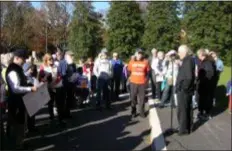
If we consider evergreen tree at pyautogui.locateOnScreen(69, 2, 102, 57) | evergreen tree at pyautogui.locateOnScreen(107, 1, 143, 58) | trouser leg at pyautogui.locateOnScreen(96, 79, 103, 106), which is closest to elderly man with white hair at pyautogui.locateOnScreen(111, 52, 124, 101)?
trouser leg at pyautogui.locateOnScreen(96, 79, 103, 106)

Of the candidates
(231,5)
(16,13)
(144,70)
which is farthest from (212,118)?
(16,13)

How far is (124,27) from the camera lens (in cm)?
4731

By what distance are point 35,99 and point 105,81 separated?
5716mm

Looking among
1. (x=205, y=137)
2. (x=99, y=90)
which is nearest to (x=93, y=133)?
(x=205, y=137)

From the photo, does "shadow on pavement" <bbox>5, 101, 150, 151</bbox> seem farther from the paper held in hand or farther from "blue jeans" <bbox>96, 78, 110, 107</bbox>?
"blue jeans" <bbox>96, 78, 110, 107</bbox>

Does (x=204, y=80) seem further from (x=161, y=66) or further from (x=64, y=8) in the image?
(x=64, y=8)

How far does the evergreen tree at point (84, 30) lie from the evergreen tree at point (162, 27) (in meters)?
6.46

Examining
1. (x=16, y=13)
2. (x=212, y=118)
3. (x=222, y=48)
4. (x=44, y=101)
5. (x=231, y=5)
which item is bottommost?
(x=212, y=118)

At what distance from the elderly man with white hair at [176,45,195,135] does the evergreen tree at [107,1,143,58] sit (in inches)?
1423

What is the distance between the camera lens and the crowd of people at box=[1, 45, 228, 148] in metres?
8.27

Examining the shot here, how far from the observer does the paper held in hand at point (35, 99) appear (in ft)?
26.9

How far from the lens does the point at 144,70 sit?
41.2 feet

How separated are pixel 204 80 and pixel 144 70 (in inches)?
67.0

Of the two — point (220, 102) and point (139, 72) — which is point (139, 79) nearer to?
point (139, 72)
